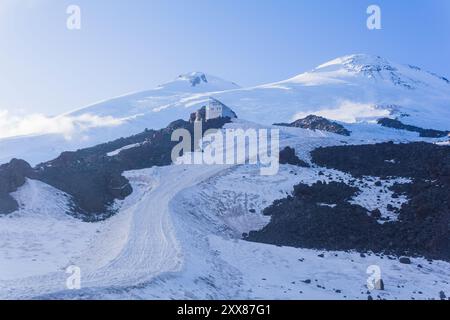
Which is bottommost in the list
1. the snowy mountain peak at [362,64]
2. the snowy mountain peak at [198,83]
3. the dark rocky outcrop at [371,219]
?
the dark rocky outcrop at [371,219]

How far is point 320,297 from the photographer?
20.3m

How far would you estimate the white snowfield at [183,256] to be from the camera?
18.8 meters

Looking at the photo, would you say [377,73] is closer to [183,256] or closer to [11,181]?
[11,181]

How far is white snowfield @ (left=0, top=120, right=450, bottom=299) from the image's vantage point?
18.8 metres

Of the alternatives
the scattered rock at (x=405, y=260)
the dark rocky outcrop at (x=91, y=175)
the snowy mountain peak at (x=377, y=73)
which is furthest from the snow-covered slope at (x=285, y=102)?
the scattered rock at (x=405, y=260)

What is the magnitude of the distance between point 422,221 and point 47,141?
77.9m

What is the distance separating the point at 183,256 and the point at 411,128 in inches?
3268

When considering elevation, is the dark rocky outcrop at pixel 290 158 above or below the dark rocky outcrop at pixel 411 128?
above

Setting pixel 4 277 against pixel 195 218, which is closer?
pixel 4 277

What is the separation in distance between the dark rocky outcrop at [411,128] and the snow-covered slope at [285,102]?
5.87m

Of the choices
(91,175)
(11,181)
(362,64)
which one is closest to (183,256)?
(11,181)

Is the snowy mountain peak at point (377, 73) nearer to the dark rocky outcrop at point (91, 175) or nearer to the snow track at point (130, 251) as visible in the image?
the dark rocky outcrop at point (91, 175)
